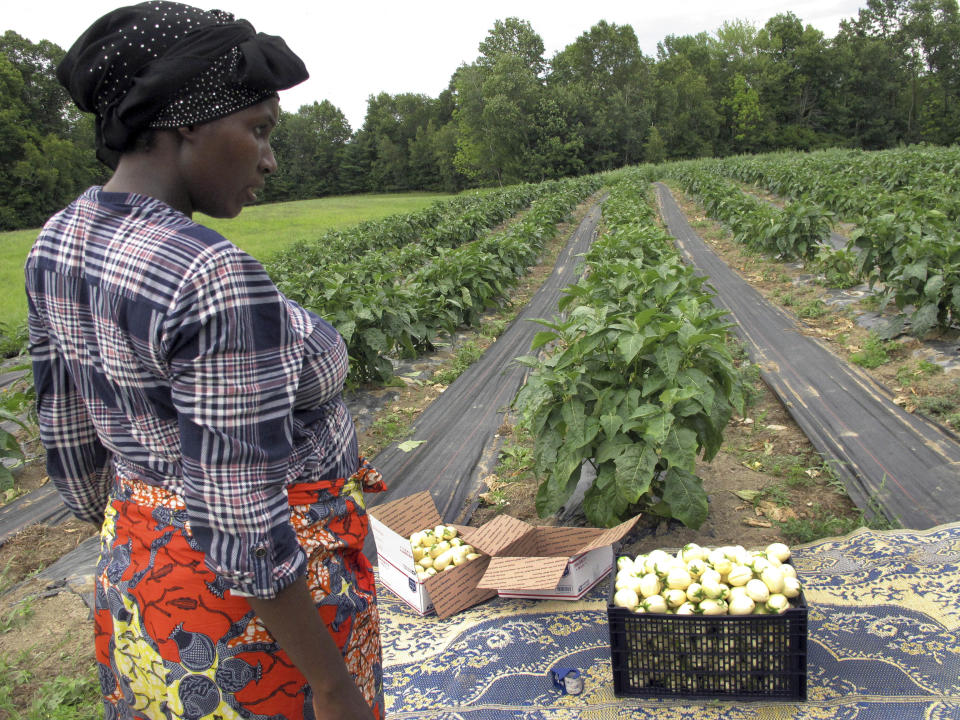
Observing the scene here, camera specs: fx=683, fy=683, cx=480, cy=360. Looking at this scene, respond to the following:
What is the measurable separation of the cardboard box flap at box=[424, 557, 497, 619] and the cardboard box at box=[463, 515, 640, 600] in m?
0.09

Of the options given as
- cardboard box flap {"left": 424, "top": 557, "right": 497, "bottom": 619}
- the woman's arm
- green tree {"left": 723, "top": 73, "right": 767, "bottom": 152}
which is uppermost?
green tree {"left": 723, "top": 73, "right": 767, "bottom": 152}

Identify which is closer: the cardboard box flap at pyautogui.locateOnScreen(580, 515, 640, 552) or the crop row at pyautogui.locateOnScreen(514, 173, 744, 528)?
the cardboard box flap at pyautogui.locateOnScreen(580, 515, 640, 552)

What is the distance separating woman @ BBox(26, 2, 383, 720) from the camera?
934 mm

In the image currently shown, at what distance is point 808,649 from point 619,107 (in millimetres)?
60218

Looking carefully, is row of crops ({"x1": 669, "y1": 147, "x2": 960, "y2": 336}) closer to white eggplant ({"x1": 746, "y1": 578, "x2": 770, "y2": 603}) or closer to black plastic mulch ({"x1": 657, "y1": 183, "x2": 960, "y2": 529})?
black plastic mulch ({"x1": 657, "y1": 183, "x2": 960, "y2": 529})

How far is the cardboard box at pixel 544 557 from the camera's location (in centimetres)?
294

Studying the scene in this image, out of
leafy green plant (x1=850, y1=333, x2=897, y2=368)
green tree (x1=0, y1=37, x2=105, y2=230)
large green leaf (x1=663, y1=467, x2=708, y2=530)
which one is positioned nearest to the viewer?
large green leaf (x1=663, y1=467, x2=708, y2=530)

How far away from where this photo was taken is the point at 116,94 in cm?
101

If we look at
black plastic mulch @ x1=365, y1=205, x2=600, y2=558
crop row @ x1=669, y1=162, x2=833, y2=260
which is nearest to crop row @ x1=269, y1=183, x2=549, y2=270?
black plastic mulch @ x1=365, y1=205, x2=600, y2=558

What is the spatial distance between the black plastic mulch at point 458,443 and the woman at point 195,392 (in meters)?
2.73

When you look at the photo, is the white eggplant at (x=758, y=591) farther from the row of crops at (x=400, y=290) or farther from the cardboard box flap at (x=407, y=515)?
the row of crops at (x=400, y=290)

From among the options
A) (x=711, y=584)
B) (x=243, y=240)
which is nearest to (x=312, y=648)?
(x=711, y=584)

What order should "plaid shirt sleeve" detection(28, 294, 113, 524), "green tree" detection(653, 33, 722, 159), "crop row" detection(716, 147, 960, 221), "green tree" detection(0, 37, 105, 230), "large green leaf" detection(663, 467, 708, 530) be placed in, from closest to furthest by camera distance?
1. "plaid shirt sleeve" detection(28, 294, 113, 524)
2. "large green leaf" detection(663, 467, 708, 530)
3. "crop row" detection(716, 147, 960, 221)
4. "green tree" detection(0, 37, 105, 230)
5. "green tree" detection(653, 33, 722, 159)

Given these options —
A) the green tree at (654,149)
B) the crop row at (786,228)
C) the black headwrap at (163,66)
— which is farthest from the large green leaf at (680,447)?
the green tree at (654,149)
